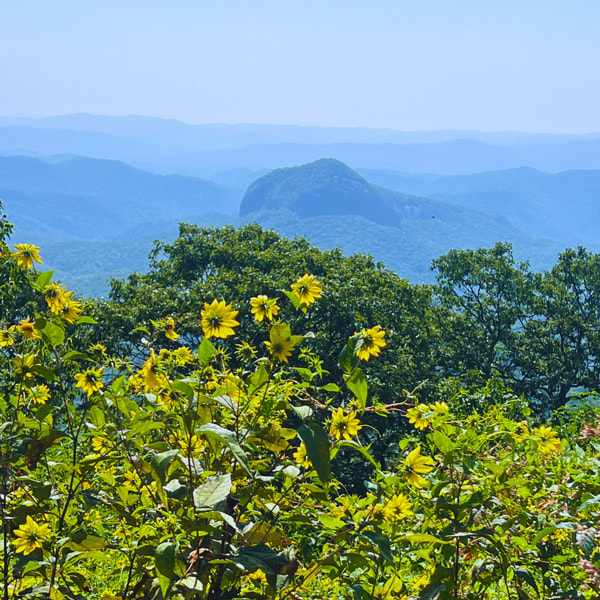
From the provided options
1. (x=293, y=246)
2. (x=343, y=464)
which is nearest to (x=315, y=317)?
(x=343, y=464)

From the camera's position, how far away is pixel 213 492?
4.16 ft

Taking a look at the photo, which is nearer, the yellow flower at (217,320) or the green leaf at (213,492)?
the green leaf at (213,492)

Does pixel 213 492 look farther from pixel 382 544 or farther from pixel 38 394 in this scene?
pixel 38 394

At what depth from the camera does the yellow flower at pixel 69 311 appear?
1.92 meters

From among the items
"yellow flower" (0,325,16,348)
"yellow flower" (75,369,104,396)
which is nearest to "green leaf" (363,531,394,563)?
"yellow flower" (75,369,104,396)

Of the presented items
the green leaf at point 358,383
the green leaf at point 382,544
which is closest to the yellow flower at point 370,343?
the green leaf at point 358,383

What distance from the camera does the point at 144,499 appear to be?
5.31 feet

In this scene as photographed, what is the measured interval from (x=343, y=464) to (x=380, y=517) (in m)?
14.2

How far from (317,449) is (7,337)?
133 cm

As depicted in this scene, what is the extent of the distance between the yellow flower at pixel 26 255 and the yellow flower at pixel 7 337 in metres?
0.23

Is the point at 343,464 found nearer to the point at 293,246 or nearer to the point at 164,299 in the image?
the point at 164,299

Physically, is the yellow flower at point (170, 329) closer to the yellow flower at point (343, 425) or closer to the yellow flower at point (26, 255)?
the yellow flower at point (26, 255)

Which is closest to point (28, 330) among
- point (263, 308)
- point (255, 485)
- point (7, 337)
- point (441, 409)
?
point (7, 337)

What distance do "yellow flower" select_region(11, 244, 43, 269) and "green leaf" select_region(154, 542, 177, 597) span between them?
1.35 m
